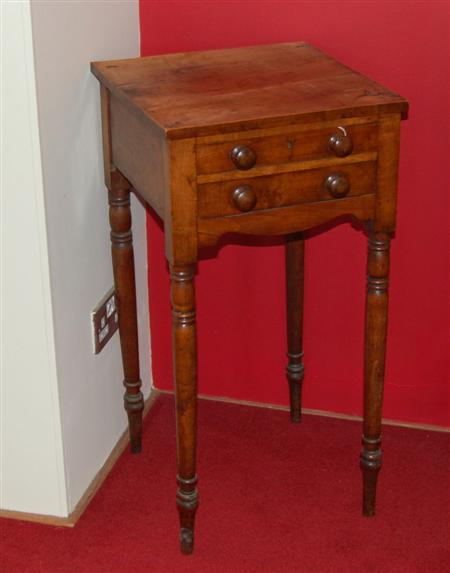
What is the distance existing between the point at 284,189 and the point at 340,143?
4.8 inches

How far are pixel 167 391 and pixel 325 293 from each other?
0.49 m

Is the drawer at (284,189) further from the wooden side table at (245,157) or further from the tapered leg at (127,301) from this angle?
the tapered leg at (127,301)

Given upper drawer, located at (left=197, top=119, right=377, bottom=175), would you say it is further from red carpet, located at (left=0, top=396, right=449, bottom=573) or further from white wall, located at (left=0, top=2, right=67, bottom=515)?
red carpet, located at (left=0, top=396, right=449, bottom=573)

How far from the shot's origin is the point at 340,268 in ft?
7.97

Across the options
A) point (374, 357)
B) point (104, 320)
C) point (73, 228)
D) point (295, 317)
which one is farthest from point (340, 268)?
point (73, 228)

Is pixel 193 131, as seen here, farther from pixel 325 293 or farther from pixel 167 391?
pixel 167 391

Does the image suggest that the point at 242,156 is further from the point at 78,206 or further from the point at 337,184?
the point at 78,206

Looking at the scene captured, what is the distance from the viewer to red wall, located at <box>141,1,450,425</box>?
7.27 feet

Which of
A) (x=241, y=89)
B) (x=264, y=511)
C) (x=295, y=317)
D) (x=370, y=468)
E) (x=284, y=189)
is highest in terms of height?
(x=241, y=89)

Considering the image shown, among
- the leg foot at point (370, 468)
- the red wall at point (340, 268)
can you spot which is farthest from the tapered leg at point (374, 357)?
the red wall at point (340, 268)

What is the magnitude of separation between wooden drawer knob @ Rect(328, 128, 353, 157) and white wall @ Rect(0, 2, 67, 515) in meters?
0.52

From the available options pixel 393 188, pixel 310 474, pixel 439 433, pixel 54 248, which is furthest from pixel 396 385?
pixel 54 248

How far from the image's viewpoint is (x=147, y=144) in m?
1.89

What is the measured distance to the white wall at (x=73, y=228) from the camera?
6.40 feet
